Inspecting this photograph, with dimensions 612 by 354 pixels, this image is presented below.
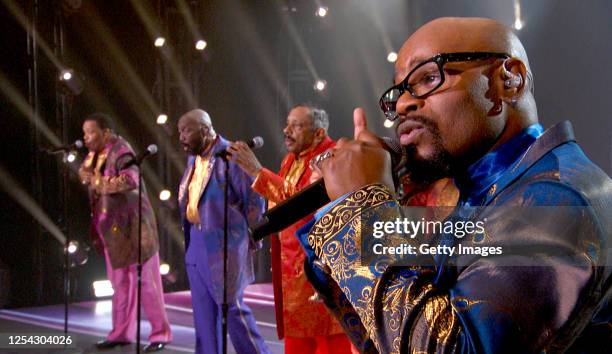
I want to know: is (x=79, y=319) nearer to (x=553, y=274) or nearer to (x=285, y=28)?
(x=285, y=28)

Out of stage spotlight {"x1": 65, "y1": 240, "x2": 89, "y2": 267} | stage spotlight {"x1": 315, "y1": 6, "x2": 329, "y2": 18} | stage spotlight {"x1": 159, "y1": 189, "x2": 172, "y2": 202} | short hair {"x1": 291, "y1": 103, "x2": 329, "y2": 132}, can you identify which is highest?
stage spotlight {"x1": 315, "y1": 6, "x2": 329, "y2": 18}

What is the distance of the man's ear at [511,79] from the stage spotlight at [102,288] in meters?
7.11

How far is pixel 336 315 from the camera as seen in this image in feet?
3.50

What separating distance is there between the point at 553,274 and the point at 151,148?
12.2 ft

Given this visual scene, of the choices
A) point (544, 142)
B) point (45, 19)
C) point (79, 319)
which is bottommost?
point (79, 319)

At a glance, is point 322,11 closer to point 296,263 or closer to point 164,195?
point 164,195

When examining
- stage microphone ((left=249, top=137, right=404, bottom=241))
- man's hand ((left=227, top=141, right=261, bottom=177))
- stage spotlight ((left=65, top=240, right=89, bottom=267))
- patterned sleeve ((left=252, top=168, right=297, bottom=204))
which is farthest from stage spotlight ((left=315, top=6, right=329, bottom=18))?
stage microphone ((left=249, top=137, right=404, bottom=241))

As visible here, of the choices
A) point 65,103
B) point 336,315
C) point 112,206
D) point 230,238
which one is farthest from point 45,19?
point 336,315

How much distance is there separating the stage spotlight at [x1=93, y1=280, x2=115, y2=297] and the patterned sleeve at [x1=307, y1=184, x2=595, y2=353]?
7049mm

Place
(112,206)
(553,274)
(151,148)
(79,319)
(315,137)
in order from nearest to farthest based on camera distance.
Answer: (553,274), (315,137), (151,148), (112,206), (79,319)

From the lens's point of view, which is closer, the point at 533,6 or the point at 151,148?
the point at 151,148

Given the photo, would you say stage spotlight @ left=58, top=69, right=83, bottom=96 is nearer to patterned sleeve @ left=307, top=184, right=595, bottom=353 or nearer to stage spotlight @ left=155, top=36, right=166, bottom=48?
stage spotlight @ left=155, top=36, right=166, bottom=48

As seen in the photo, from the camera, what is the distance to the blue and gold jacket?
28.8 inches

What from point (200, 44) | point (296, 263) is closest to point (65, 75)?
point (200, 44)
